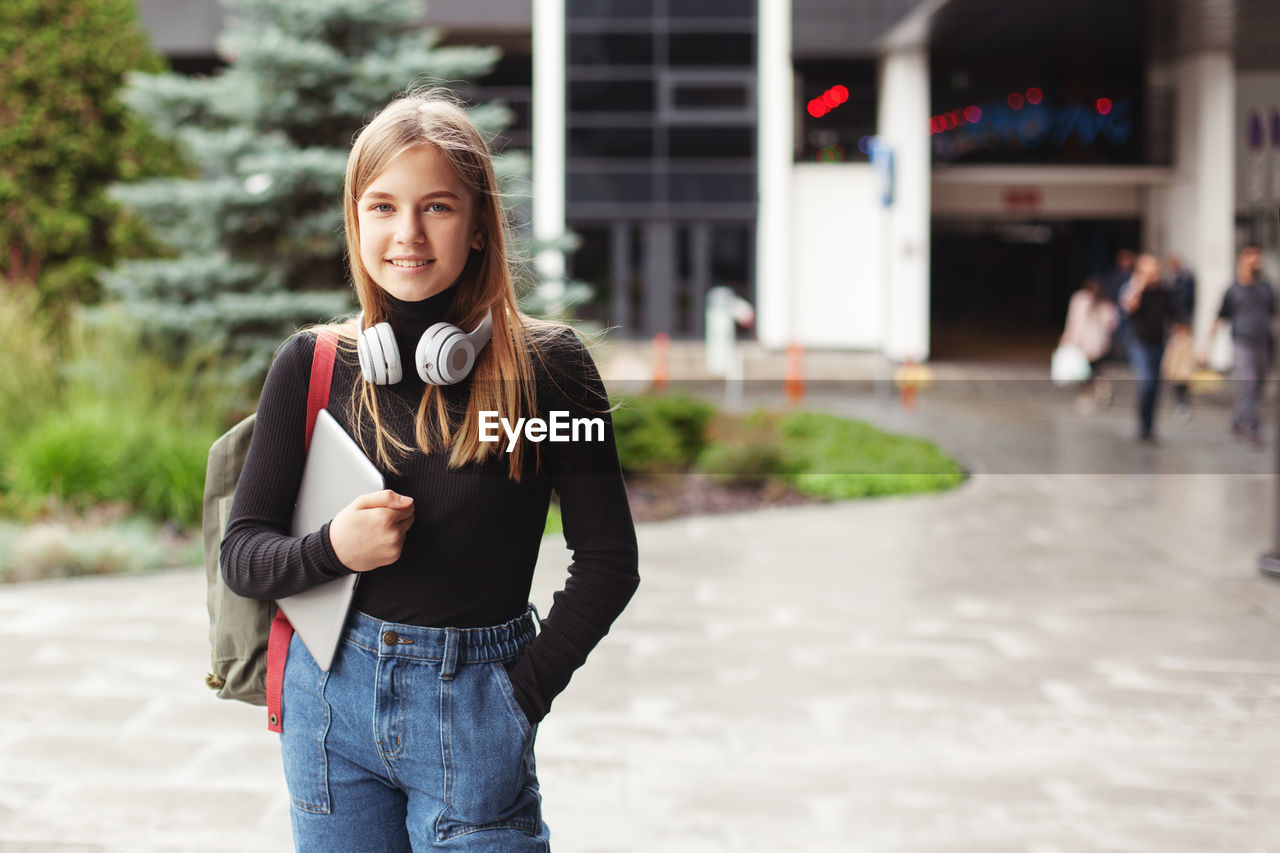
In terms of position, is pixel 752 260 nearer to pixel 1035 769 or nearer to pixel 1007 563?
pixel 1007 563

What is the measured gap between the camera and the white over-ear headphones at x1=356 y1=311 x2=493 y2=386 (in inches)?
73.1

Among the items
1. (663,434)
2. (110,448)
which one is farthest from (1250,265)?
(110,448)

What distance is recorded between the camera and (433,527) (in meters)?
1.92

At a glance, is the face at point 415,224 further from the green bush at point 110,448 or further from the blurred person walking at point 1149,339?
the blurred person walking at point 1149,339

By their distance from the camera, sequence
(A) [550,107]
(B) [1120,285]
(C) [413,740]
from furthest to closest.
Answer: (A) [550,107] → (B) [1120,285] → (C) [413,740]

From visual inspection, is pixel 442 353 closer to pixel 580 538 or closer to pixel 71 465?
pixel 580 538

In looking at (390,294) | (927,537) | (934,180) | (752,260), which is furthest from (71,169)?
(934,180)

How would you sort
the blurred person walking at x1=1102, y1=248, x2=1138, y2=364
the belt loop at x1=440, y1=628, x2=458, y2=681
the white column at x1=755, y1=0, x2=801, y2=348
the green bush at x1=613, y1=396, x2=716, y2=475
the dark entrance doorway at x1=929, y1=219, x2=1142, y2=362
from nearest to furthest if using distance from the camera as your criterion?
the belt loop at x1=440, y1=628, x2=458, y2=681, the green bush at x1=613, y1=396, x2=716, y2=475, the blurred person walking at x1=1102, y1=248, x2=1138, y2=364, the white column at x1=755, y1=0, x2=801, y2=348, the dark entrance doorway at x1=929, y1=219, x2=1142, y2=362

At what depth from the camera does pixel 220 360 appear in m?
10.7

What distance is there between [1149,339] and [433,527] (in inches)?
548

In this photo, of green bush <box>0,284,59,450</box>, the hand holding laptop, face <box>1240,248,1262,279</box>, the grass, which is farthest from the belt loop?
face <box>1240,248,1262,279</box>

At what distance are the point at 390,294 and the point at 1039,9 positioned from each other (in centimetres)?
2309

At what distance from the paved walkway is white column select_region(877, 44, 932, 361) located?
60.6 ft

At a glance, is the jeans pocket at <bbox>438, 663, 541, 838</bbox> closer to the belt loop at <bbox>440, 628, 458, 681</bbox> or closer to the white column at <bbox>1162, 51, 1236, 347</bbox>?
the belt loop at <bbox>440, 628, 458, 681</bbox>
